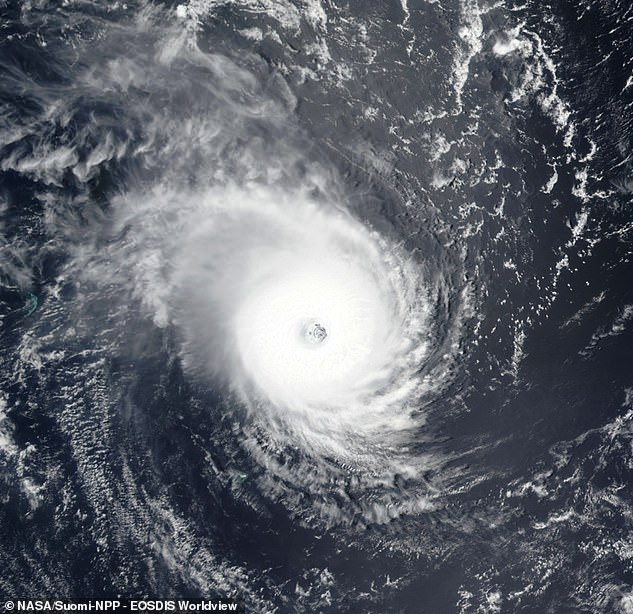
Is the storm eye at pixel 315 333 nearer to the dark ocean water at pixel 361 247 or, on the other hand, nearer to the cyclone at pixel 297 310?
the cyclone at pixel 297 310

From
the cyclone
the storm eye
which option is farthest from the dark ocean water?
the storm eye

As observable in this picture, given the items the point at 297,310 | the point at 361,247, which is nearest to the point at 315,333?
the point at 297,310

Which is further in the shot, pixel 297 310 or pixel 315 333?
A: pixel 297 310

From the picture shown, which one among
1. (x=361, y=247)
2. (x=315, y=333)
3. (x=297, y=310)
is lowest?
(x=315, y=333)

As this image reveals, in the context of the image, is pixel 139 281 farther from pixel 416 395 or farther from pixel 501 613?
pixel 501 613

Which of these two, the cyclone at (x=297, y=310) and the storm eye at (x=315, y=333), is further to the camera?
the storm eye at (x=315, y=333)

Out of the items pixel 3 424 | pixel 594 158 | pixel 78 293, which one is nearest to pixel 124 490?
pixel 3 424

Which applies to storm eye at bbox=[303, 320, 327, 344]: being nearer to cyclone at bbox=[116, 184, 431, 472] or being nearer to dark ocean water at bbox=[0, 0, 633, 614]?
cyclone at bbox=[116, 184, 431, 472]

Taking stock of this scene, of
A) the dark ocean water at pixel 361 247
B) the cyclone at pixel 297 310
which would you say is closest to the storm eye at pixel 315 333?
the cyclone at pixel 297 310

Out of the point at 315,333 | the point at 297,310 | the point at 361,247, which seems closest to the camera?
the point at 315,333

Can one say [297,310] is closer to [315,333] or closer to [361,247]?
[315,333]
